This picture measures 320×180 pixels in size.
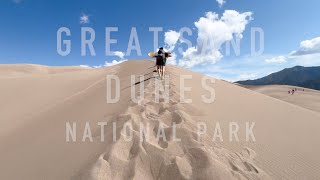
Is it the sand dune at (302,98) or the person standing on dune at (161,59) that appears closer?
the person standing on dune at (161,59)

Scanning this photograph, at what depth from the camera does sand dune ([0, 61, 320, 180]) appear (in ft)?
13.1

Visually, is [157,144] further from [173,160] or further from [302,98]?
[302,98]

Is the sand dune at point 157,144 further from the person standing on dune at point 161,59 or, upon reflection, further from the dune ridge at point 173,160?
the person standing on dune at point 161,59

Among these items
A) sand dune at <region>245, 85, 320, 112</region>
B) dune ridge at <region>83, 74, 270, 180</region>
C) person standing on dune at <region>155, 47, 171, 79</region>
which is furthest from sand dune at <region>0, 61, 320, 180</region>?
sand dune at <region>245, 85, 320, 112</region>

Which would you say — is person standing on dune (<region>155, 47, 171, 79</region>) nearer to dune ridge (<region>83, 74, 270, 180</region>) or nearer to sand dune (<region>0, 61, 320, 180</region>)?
sand dune (<region>0, 61, 320, 180</region>)

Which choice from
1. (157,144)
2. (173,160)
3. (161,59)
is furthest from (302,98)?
(173,160)

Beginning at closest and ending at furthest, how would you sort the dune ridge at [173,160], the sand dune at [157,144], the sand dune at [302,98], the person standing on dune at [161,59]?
the dune ridge at [173,160], the sand dune at [157,144], the person standing on dune at [161,59], the sand dune at [302,98]

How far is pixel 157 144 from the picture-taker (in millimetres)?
4695

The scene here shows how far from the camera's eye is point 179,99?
7691 mm

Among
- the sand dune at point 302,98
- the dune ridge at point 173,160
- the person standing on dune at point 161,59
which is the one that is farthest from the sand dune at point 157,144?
the sand dune at point 302,98

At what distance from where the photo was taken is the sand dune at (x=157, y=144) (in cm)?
400

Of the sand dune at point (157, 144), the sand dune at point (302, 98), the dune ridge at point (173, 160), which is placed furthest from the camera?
the sand dune at point (302, 98)

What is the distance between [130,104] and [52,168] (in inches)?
128

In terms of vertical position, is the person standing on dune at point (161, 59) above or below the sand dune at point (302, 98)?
above
